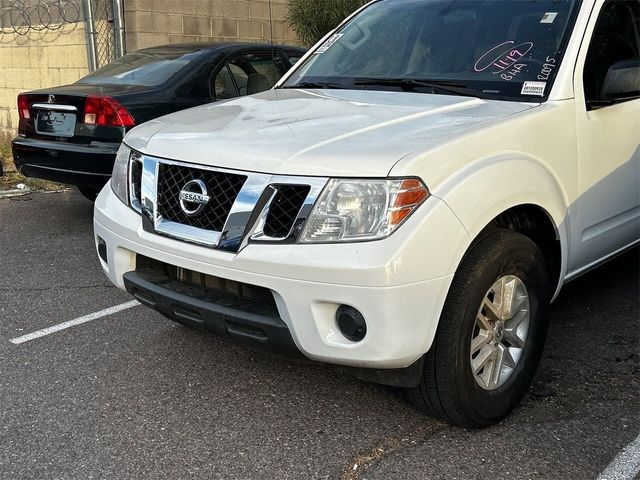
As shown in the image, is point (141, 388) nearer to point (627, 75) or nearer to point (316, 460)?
point (316, 460)

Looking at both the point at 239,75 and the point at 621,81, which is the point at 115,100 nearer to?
the point at 239,75

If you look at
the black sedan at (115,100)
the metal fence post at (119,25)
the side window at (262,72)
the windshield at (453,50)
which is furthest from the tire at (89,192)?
the metal fence post at (119,25)

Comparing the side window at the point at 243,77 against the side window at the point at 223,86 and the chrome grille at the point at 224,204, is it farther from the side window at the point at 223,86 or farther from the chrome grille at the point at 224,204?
the chrome grille at the point at 224,204

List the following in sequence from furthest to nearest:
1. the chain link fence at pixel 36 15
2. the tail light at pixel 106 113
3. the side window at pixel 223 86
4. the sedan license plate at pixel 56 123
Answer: the chain link fence at pixel 36 15 < the side window at pixel 223 86 < the sedan license plate at pixel 56 123 < the tail light at pixel 106 113

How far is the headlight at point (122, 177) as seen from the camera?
10.7 feet

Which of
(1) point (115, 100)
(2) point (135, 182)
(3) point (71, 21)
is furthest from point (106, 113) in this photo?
(3) point (71, 21)

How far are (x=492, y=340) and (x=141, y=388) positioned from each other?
1.61 meters

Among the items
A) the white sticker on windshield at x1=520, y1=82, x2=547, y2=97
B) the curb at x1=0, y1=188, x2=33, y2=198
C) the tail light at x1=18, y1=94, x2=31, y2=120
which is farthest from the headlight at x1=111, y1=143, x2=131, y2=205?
the curb at x1=0, y1=188, x2=33, y2=198

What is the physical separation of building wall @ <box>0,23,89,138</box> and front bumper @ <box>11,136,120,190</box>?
4.62 metres

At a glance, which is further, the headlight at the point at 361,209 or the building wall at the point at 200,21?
the building wall at the point at 200,21

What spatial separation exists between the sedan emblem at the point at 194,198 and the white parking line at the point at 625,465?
180 centimetres

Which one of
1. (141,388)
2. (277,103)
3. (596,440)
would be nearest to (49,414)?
(141,388)

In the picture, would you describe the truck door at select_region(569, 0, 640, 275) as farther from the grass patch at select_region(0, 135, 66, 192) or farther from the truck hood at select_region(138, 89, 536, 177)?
the grass patch at select_region(0, 135, 66, 192)

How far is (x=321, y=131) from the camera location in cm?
287
